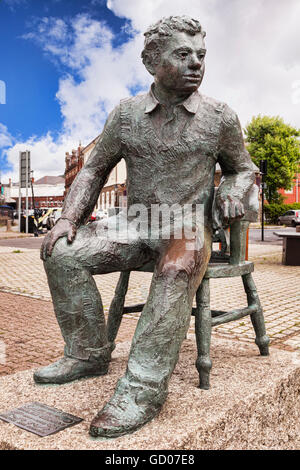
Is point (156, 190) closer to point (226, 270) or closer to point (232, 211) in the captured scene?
point (232, 211)

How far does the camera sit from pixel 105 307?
19.7 ft

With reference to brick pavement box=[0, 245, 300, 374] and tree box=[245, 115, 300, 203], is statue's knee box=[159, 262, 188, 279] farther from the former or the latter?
tree box=[245, 115, 300, 203]

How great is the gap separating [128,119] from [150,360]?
1253mm

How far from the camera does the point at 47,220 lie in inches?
958

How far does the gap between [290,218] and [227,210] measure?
35.0 meters

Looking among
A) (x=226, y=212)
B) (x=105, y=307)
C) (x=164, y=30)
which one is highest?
(x=164, y=30)

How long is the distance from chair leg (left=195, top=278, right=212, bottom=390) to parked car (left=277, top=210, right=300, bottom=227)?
108ft

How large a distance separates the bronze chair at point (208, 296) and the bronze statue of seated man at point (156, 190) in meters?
0.17

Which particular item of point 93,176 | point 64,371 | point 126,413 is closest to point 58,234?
point 93,176

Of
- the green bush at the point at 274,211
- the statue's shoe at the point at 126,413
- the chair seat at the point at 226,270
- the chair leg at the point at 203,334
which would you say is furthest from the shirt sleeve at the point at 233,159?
the green bush at the point at 274,211

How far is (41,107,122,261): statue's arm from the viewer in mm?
2547

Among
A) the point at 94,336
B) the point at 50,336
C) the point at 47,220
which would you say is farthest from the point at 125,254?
the point at 47,220

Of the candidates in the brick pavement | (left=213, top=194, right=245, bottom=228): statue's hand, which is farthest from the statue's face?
the brick pavement
